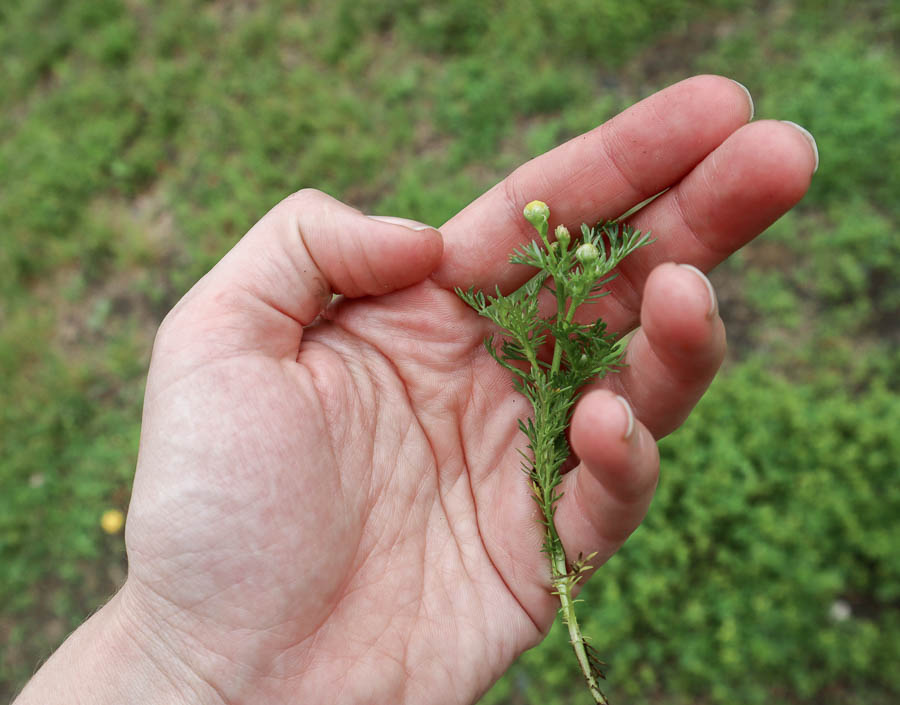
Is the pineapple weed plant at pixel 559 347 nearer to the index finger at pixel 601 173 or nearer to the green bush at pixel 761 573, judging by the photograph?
the index finger at pixel 601 173

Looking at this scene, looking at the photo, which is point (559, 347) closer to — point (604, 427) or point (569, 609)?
point (604, 427)

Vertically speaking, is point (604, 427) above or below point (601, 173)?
below

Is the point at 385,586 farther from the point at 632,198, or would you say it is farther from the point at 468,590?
the point at 632,198

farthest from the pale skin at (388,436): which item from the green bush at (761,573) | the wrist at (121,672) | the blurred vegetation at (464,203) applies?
the blurred vegetation at (464,203)

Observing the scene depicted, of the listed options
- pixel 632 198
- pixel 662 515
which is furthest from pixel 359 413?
pixel 662 515

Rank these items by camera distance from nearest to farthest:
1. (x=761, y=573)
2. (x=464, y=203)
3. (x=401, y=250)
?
(x=401, y=250)
(x=761, y=573)
(x=464, y=203)

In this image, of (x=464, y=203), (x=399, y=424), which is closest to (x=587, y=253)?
(x=399, y=424)

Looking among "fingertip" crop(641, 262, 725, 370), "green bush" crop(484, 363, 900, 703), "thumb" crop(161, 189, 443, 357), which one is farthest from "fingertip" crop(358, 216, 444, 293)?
"green bush" crop(484, 363, 900, 703)
